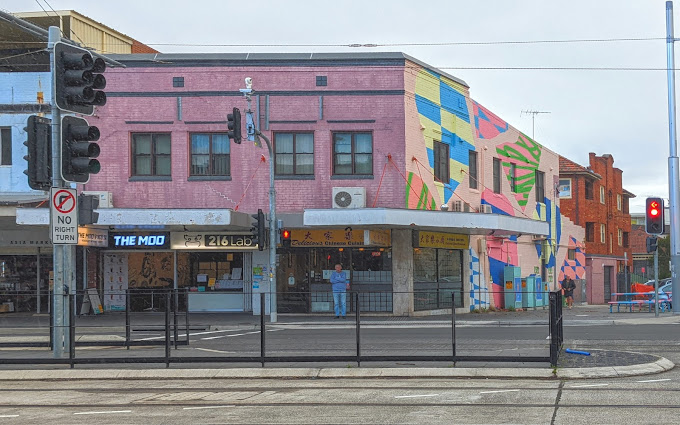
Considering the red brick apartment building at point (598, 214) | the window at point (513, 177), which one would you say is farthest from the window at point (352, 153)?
the red brick apartment building at point (598, 214)

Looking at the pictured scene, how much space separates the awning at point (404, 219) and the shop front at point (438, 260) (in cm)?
54

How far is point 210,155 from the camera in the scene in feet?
105

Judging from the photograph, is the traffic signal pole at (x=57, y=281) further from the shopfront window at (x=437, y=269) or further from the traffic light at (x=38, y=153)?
the shopfront window at (x=437, y=269)

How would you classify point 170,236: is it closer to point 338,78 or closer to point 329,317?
point 338,78

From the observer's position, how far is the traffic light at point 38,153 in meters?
16.0

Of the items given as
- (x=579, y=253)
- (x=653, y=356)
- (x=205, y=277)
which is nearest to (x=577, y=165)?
(x=579, y=253)

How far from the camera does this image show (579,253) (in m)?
51.6

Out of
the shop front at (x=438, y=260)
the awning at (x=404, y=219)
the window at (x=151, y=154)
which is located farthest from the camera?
the shop front at (x=438, y=260)

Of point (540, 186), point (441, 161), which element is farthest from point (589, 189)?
point (441, 161)

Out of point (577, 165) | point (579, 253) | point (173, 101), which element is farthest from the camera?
point (577, 165)

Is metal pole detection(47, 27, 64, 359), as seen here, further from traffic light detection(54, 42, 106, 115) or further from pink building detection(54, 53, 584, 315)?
pink building detection(54, 53, 584, 315)

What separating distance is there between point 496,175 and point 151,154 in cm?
1479

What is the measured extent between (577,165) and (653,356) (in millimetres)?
45210

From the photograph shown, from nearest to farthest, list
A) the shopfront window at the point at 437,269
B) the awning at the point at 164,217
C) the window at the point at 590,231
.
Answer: the awning at the point at 164,217 → the shopfront window at the point at 437,269 → the window at the point at 590,231
